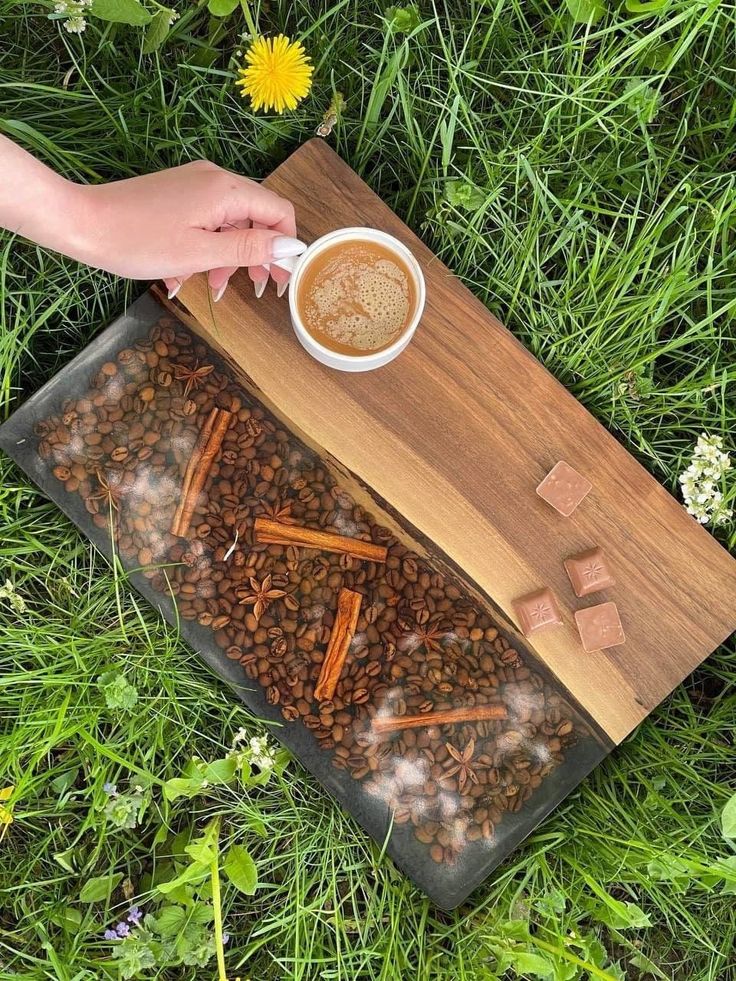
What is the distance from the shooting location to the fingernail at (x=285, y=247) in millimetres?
1269

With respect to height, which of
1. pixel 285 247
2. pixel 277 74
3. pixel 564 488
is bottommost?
pixel 564 488

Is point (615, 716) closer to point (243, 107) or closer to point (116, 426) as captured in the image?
point (116, 426)

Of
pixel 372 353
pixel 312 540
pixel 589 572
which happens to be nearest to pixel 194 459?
pixel 312 540

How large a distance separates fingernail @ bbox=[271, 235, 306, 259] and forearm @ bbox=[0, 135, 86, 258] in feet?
0.91

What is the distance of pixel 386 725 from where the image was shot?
1.45m

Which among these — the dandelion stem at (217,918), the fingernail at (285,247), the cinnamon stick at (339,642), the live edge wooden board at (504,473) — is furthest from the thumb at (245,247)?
the dandelion stem at (217,918)

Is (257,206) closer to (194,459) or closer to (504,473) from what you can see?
(194,459)

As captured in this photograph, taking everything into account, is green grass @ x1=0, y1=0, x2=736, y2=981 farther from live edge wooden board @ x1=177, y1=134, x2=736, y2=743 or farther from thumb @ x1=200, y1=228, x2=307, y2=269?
thumb @ x1=200, y1=228, x2=307, y2=269

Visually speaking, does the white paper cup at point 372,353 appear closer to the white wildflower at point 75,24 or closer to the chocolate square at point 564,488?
the chocolate square at point 564,488

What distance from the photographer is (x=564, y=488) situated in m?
1.40

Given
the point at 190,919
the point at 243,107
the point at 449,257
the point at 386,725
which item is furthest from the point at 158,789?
the point at 243,107

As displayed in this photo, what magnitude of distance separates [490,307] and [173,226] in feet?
1.90

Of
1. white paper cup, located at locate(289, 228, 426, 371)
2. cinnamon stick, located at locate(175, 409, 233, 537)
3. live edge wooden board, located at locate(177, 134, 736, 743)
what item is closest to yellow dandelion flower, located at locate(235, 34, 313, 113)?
live edge wooden board, located at locate(177, 134, 736, 743)

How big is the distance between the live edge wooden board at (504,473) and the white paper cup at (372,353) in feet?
0.26
